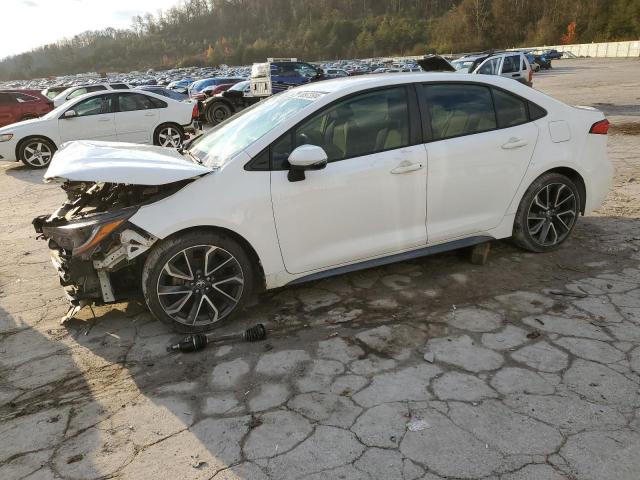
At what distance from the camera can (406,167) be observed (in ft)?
11.8

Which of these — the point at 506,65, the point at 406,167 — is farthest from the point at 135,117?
the point at 506,65

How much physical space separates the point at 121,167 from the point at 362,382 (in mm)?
2031

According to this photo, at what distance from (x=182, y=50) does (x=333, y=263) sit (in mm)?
172423

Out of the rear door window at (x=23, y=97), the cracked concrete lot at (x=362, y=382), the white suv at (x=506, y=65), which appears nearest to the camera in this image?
the cracked concrete lot at (x=362, y=382)

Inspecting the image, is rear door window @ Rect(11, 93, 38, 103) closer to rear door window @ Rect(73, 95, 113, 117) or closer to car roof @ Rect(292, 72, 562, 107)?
rear door window @ Rect(73, 95, 113, 117)

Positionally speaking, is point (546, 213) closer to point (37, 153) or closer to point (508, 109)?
point (508, 109)

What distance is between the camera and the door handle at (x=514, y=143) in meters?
3.95

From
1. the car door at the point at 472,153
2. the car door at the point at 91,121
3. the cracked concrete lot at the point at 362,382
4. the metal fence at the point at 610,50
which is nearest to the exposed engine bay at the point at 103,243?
the cracked concrete lot at the point at 362,382

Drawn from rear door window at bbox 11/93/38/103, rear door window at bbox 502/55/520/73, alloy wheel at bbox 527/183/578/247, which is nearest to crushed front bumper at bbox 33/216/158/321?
alloy wheel at bbox 527/183/578/247

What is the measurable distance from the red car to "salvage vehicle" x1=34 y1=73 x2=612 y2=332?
1230cm

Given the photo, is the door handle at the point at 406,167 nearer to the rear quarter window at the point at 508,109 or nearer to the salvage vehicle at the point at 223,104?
the rear quarter window at the point at 508,109

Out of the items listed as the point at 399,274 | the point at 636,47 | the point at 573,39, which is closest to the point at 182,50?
the point at 573,39

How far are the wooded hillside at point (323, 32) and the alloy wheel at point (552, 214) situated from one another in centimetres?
8280

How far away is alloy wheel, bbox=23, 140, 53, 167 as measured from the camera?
10.6 metres
